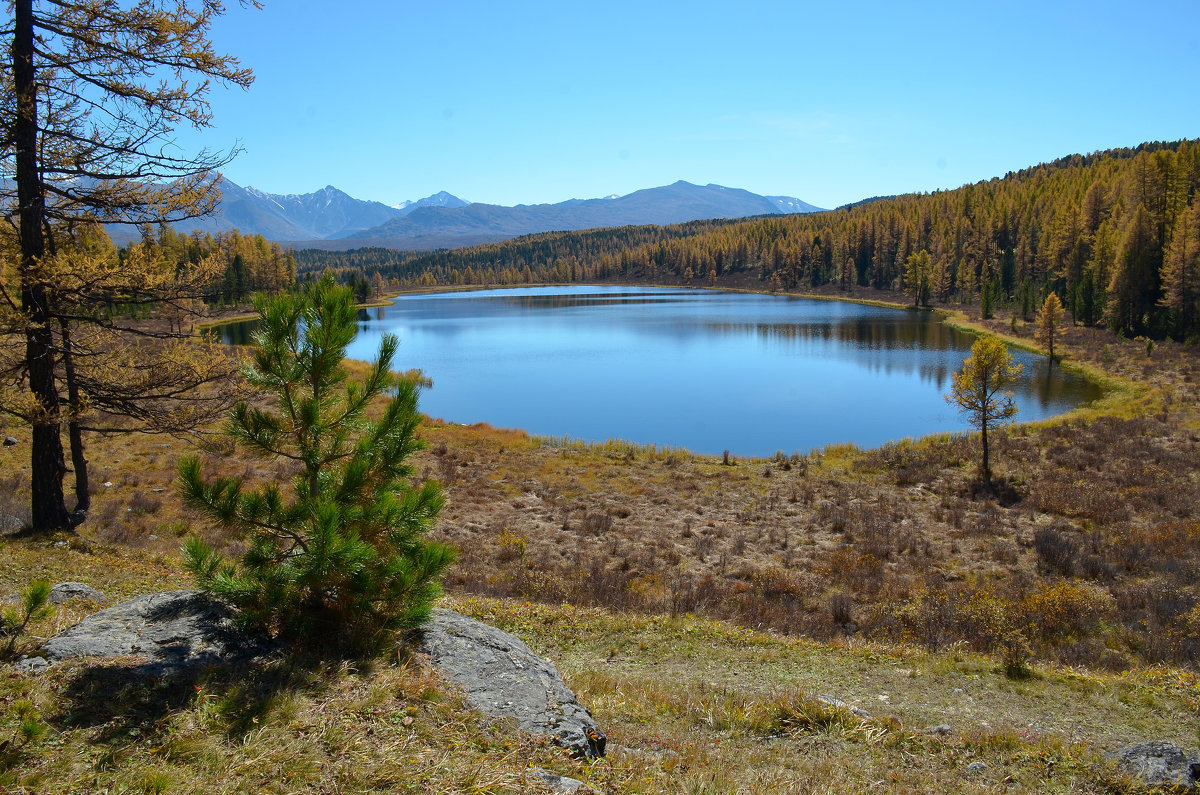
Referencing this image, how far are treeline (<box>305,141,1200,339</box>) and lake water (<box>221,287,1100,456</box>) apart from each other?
1217cm

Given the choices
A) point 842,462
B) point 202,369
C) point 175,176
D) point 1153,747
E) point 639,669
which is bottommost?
point 842,462

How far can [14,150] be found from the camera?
9.02 m

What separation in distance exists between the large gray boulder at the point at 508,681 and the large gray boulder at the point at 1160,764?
4417mm

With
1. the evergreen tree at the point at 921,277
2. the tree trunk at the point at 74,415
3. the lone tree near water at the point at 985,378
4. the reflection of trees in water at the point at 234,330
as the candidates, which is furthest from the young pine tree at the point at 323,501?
the evergreen tree at the point at 921,277

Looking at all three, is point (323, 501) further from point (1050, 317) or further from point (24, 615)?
point (1050, 317)

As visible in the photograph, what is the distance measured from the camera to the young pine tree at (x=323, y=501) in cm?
496

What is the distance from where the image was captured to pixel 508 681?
17.3ft

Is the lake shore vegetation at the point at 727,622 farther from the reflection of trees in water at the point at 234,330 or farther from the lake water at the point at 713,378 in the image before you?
the reflection of trees in water at the point at 234,330

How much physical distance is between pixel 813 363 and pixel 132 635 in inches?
2068

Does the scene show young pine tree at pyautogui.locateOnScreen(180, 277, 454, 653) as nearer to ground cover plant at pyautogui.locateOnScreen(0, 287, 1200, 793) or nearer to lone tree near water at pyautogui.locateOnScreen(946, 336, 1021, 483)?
ground cover plant at pyautogui.locateOnScreen(0, 287, 1200, 793)

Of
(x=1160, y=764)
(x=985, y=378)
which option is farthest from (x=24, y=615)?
(x=985, y=378)

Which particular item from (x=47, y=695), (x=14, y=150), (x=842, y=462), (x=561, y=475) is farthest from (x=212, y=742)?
(x=842, y=462)

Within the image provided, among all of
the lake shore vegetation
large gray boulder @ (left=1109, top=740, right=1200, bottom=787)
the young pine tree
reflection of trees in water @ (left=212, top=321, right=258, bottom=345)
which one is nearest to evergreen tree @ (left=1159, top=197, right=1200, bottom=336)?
the lake shore vegetation

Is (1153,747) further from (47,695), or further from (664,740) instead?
(47,695)
